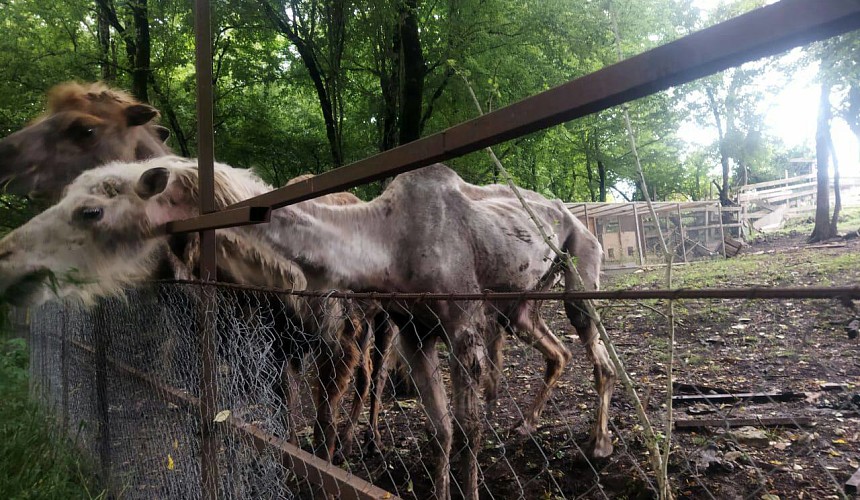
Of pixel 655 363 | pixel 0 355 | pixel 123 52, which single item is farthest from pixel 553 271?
pixel 123 52

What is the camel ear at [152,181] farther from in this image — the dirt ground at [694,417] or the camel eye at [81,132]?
the camel eye at [81,132]

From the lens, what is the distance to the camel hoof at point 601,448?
432cm

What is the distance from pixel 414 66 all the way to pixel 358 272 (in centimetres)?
504

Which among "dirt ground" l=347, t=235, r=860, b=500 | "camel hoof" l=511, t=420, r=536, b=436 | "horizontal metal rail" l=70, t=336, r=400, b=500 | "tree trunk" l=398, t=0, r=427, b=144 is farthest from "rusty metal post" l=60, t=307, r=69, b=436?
"tree trunk" l=398, t=0, r=427, b=144

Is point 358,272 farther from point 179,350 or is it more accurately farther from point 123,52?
point 123,52

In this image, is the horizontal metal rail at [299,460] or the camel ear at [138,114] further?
the camel ear at [138,114]

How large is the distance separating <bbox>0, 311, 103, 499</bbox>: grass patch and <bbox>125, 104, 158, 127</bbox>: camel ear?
199cm

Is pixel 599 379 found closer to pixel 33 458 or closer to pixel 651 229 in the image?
pixel 33 458

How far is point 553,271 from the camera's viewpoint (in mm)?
5113

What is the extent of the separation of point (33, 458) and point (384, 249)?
2737mm

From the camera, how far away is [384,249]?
3.71 m

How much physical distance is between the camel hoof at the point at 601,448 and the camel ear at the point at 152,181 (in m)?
3.63

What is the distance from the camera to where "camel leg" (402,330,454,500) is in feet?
10.7

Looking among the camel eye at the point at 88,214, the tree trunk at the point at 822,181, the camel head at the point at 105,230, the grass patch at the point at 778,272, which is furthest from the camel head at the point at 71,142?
the tree trunk at the point at 822,181
